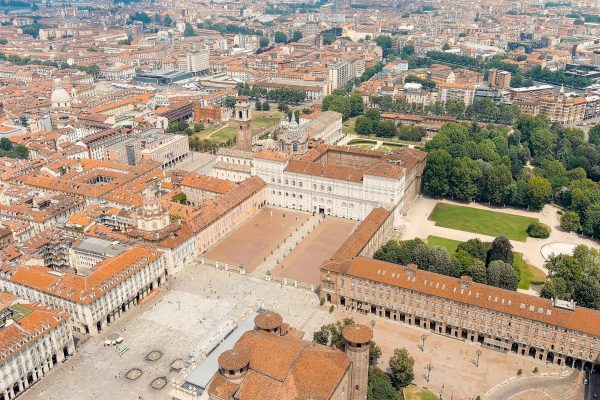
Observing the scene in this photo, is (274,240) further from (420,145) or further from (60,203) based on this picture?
(420,145)

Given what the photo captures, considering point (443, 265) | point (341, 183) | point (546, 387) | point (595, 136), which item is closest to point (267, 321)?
point (443, 265)

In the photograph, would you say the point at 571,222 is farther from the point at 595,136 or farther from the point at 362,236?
the point at 595,136

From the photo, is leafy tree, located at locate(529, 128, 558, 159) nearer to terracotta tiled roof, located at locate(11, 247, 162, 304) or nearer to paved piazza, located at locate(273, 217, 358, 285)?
paved piazza, located at locate(273, 217, 358, 285)

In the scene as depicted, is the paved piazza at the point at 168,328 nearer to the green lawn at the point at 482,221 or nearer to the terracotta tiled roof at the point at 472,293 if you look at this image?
the terracotta tiled roof at the point at 472,293

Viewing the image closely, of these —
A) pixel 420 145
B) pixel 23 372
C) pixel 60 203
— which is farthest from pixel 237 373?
pixel 420 145

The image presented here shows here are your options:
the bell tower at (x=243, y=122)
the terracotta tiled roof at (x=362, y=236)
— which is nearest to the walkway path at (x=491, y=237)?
the terracotta tiled roof at (x=362, y=236)

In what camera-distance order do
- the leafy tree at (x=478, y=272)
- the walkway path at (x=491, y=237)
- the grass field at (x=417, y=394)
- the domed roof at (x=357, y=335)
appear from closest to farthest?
the domed roof at (x=357, y=335) < the grass field at (x=417, y=394) < the leafy tree at (x=478, y=272) < the walkway path at (x=491, y=237)
